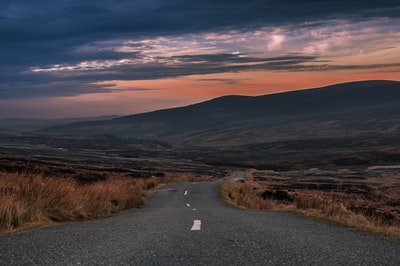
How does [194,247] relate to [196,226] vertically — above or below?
above

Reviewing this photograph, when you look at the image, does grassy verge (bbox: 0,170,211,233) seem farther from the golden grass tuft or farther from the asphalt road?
the asphalt road

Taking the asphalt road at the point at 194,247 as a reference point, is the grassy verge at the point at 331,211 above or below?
below

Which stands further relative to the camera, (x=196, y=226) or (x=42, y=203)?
(x=42, y=203)

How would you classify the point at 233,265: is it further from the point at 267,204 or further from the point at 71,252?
the point at 267,204

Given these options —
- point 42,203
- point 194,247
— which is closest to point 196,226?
point 194,247

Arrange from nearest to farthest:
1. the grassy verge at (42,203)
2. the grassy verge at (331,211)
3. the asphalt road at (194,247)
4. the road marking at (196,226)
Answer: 1. the asphalt road at (194,247)
2. the road marking at (196,226)
3. the grassy verge at (42,203)
4. the grassy verge at (331,211)

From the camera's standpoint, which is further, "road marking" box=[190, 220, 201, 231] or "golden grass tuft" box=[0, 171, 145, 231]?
"golden grass tuft" box=[0, 171, 145, 231]

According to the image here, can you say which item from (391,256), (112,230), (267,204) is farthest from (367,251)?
(267,204)

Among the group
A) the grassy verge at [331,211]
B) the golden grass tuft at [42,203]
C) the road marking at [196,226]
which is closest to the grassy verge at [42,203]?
the golden grass tuft at [42,203]

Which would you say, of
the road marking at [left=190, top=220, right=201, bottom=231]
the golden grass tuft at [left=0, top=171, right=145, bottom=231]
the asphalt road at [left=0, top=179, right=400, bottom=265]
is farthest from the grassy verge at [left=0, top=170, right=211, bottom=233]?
the road marking at [left=190, top=220, right=201, bottom=231]

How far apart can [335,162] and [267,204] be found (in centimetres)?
13255

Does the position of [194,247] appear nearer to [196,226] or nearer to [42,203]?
[196,226]

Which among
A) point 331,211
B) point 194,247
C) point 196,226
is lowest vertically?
point 331,211

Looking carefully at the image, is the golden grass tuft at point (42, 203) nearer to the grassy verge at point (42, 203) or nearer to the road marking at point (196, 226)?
→ the grassy verge at point (42, 203)
